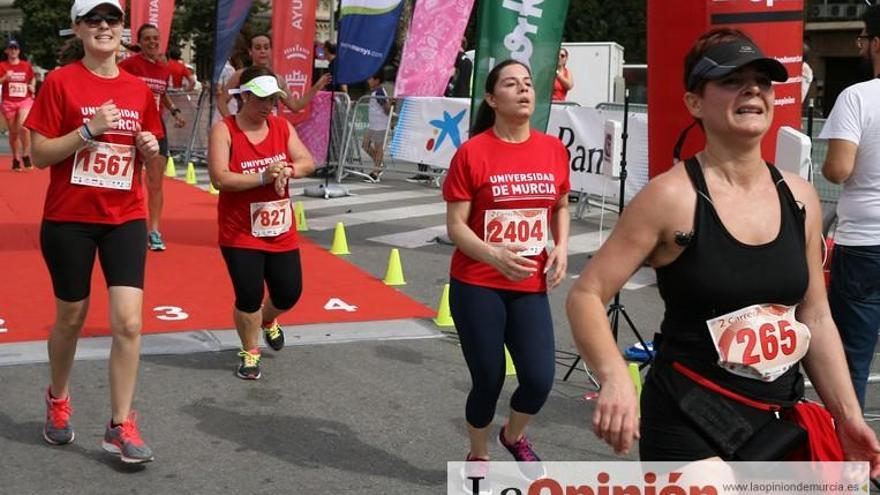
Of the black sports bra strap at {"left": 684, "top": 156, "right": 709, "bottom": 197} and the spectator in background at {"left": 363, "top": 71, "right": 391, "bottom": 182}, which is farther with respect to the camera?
the spectator in background at {"left": 363, "top": 71, "right": 391, "bottom": 182}

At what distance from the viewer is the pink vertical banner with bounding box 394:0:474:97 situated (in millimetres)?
14094

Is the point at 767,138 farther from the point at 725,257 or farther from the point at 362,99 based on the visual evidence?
the point at 362,99

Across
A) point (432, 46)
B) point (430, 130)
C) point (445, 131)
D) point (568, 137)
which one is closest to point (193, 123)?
point (430, 130)

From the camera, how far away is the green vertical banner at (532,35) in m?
9.09

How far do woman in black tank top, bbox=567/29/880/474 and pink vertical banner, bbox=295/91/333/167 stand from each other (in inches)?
561

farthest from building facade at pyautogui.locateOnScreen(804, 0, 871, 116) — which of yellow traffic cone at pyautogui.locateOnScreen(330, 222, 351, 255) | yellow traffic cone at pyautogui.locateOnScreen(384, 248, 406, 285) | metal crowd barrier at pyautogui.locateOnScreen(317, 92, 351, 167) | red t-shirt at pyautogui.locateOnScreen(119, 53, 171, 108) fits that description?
yellow traffic cone at pyautogui.locateOnScreen(384, 248, 406, 285)

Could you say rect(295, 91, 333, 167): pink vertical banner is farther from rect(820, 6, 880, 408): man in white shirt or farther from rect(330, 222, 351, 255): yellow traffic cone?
rect(820, 6, 880, 408): man in white shirt

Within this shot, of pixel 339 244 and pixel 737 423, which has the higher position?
pixel 737 423

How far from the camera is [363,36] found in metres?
14.6

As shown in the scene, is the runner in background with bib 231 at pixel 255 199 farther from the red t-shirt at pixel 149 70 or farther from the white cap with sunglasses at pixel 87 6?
the red t-shirt at pixel 149 70

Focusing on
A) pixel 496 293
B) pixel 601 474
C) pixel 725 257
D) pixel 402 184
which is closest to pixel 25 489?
pixel 496 293

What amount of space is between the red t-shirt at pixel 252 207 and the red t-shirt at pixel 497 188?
1.84m

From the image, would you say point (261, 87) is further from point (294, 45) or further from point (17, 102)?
point (17, 102)

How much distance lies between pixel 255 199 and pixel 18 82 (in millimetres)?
13176
